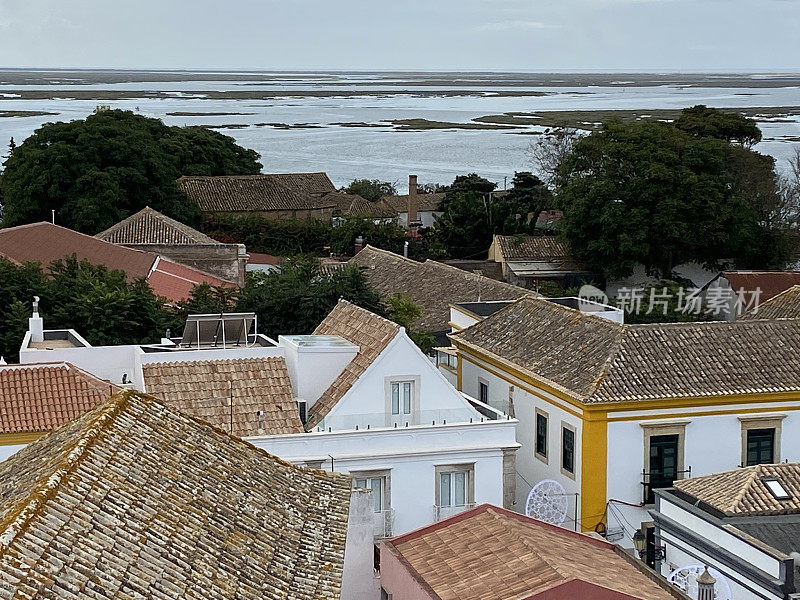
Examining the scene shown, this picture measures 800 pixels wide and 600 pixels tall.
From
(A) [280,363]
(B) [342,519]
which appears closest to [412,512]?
(A) [280,363]

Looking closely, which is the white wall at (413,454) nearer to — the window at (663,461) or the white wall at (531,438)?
the white wall at (531,438)

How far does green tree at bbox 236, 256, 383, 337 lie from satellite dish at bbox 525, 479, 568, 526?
7.93 m

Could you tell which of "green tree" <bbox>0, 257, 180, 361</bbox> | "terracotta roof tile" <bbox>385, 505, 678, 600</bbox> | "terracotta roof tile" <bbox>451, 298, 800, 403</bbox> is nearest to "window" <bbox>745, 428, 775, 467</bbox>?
"terracotta roof tile" <bbox>451, 298, 800, 403</bbox>

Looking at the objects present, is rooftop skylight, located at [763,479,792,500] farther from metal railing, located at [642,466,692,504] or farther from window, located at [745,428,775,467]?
window, located at [745,428,775,467]

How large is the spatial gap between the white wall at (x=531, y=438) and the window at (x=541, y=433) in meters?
0.08

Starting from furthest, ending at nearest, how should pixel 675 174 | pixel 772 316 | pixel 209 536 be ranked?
pixel 675 174
pixel 772 316
pixel 209 536

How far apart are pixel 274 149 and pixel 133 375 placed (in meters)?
98.2

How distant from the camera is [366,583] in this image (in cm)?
1524

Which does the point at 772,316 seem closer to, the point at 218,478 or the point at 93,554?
the point at 218,478

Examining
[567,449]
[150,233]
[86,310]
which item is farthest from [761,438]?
[150,233]

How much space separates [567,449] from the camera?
2027cm

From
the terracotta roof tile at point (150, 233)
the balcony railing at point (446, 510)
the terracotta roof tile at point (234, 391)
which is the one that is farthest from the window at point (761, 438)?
the terracotta roof tile at point (150, 233)

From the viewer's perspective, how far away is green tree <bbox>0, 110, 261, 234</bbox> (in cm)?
4516

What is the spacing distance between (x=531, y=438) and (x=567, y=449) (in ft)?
3.82
